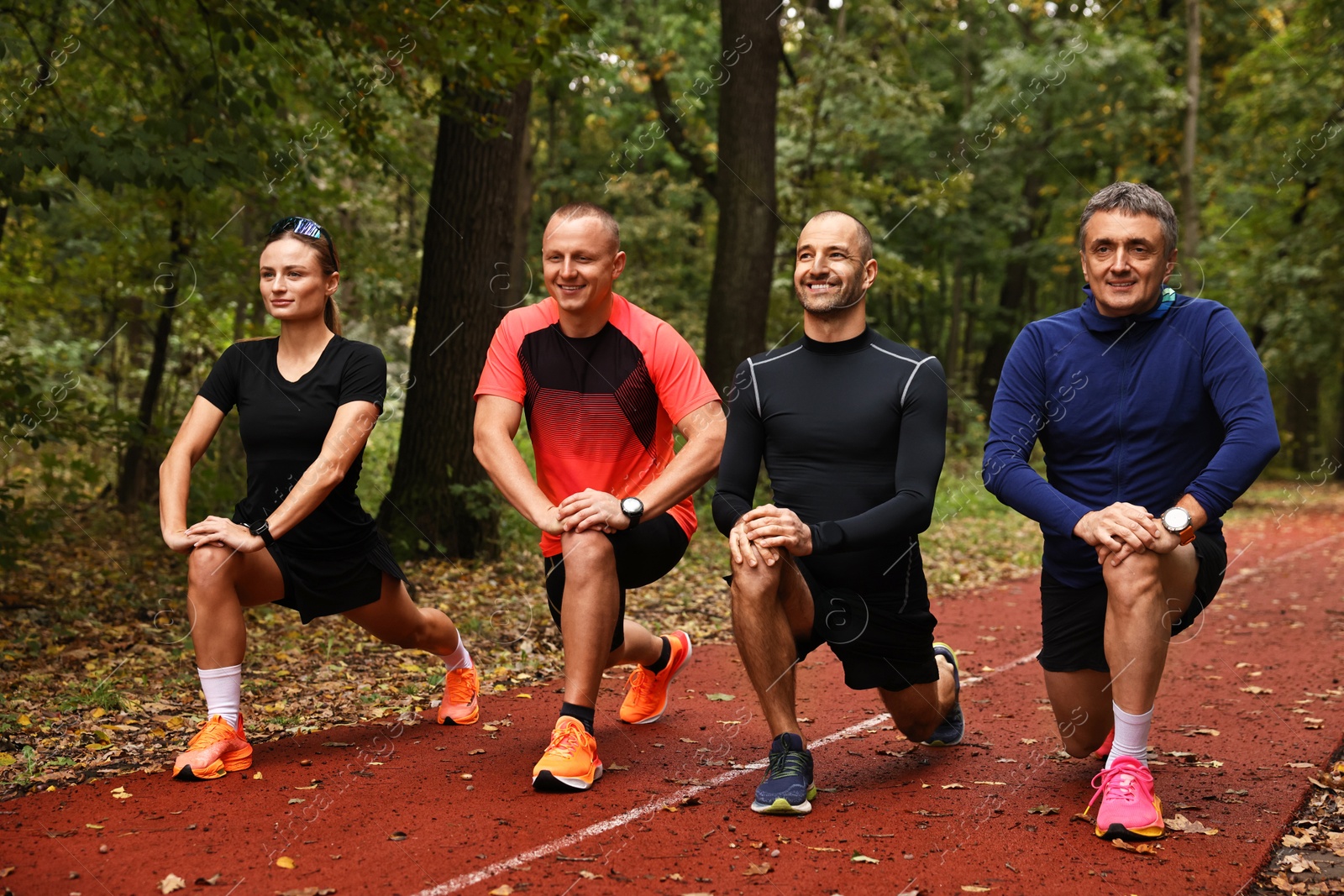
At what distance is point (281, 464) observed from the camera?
15.5ft

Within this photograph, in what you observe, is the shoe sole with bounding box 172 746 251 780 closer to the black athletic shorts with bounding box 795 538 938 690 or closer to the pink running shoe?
the black athletic shorts with bounding box 795 538 938 690

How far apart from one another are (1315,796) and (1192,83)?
18.0m

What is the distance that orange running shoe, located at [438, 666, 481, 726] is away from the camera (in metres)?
5.38

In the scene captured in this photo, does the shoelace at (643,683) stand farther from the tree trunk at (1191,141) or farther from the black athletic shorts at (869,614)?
the tree trunk at (1191,141)

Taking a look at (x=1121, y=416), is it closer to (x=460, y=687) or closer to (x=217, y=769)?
(x=460, y=687)

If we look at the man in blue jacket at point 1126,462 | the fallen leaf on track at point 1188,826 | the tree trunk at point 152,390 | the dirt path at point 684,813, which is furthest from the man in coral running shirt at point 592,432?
the tree trunk at point 152,390

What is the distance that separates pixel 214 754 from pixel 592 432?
6.39 feet

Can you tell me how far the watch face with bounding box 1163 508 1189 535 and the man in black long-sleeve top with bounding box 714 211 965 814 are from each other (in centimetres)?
79

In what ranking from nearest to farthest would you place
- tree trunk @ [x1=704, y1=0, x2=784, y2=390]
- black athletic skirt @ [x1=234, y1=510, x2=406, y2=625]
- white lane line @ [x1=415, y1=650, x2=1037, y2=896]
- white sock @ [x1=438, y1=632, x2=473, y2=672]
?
white lane line @ [x1=415, y1=650, x2=1037, y2=896] → black athletic skirt @ [x1=234, y1=510, x2=406, y2=625] → white sock @ [x1=438, y1=632, x2=473, y2=672] → tree trunk @ [x1=704, y1=0, x2=784, y2=390]

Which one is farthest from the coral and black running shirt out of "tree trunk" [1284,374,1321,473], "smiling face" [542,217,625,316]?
"tree trunk" [1284,374,1321,473]

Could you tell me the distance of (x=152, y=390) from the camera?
1179 centimetres

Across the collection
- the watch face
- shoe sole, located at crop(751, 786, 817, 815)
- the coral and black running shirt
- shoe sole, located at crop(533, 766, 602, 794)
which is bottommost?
shoe sole, located at crop(533, 766, 602, 794)

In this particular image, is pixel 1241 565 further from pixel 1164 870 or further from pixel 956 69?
pixel 956 69

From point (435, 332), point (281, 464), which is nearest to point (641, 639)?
point (281, 464)
